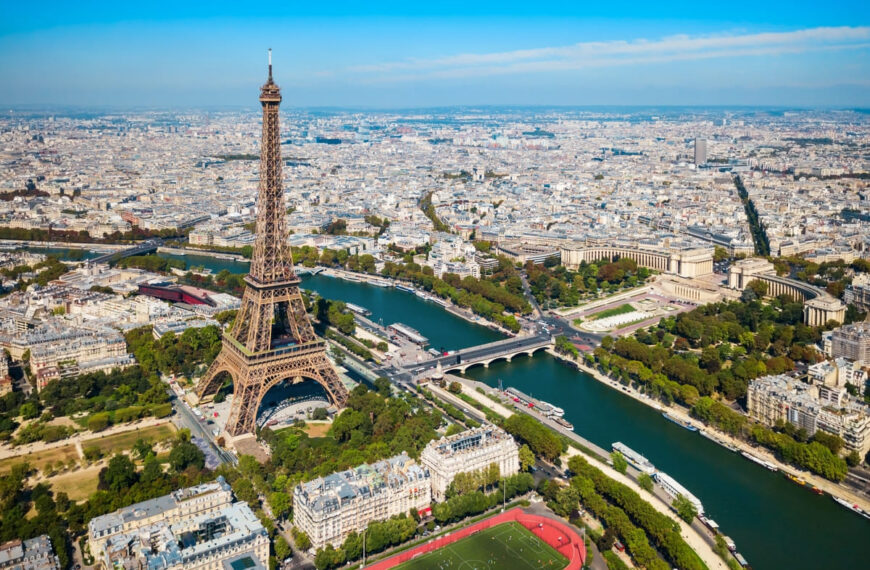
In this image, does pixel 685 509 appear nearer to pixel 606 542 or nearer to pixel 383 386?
pixel 606 542

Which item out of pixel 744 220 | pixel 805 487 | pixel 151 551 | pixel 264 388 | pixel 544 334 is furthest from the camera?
pixel 744 220

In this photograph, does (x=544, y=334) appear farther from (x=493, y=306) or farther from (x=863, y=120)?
(x=863, y=120)

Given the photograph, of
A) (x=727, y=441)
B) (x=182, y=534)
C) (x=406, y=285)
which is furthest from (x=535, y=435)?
(x=406, y=285)

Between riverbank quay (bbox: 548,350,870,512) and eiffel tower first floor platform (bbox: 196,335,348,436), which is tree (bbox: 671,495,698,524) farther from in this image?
eiffel tower first floor platform (bbox: 196,335,348,436)

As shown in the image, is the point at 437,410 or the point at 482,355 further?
the point at 482,355

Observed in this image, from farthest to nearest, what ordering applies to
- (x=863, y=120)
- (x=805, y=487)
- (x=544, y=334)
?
(x=863, y=120), (x=544, y=334), (x=805, y=487)

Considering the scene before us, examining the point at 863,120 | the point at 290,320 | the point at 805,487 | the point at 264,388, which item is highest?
the point at 863,120

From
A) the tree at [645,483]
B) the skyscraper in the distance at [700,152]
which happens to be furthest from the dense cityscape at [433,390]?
the skyscraper in the distance at [700,152]

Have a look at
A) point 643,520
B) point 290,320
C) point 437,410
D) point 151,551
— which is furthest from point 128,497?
point 643,520
